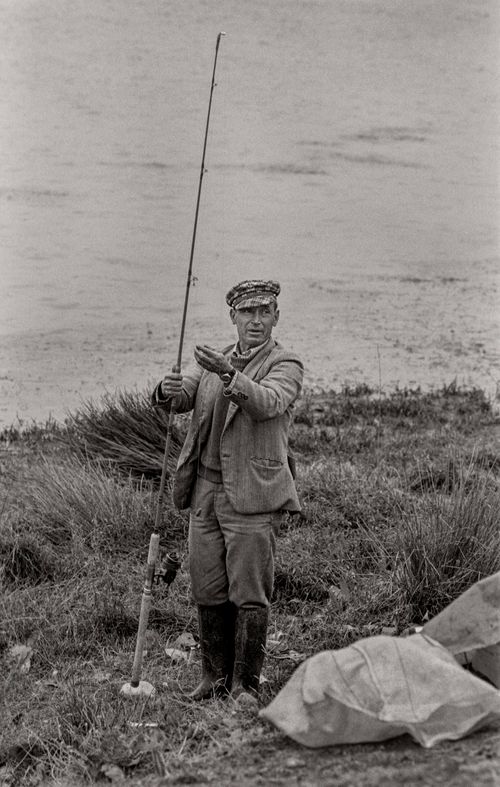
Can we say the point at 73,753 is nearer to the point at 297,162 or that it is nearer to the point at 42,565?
the point at 42,565

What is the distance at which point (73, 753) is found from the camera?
464 cm

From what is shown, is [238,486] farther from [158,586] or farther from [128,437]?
[128,437]

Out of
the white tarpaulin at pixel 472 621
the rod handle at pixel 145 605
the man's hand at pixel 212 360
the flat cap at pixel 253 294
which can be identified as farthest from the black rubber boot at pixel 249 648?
the flat cap at pixel 253 294

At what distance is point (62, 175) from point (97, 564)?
1290 cm

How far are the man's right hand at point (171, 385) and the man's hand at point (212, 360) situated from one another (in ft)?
0.92

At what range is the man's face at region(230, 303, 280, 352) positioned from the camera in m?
5.23

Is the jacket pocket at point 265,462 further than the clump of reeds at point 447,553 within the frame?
No

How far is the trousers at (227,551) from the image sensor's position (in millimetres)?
5117

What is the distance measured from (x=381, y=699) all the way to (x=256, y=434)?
146 cm

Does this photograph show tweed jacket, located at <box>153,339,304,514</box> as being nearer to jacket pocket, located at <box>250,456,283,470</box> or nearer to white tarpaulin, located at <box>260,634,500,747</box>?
jacket pocket, located at <box>250,456,283,470</box>

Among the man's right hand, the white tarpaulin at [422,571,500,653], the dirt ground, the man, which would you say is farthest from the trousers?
the dirt ground

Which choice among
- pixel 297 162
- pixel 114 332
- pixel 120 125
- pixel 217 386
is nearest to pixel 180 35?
pixel 120 125

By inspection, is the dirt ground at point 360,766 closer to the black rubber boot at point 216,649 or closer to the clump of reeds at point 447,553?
the black rubber boot at point 216,649

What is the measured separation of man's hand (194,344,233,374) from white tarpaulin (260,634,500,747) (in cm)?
128
